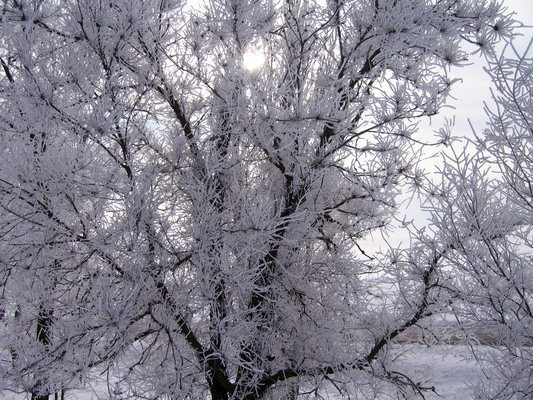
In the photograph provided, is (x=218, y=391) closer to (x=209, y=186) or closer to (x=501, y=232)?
(x=209, y=186)

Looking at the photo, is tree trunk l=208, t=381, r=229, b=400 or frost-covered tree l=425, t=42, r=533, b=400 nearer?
frost-covered tree l=425, t=42, r=533, b=400

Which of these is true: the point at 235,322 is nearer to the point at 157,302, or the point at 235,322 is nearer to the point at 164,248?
the point at 157,302

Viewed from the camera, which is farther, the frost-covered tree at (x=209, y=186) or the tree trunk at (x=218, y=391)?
the tree trunk at (x=218, y=391)

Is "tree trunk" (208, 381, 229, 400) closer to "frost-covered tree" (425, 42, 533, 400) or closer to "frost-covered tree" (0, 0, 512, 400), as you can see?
"frost-covered tree" (0, 0, 512, 400)

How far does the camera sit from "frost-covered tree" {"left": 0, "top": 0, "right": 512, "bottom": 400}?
2965 millimetres

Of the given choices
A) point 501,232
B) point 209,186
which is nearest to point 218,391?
point 209,186

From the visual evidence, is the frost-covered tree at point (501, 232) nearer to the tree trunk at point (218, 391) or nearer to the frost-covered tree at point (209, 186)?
the frost-covered tree at point (209, 186)

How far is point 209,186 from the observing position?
3490mm

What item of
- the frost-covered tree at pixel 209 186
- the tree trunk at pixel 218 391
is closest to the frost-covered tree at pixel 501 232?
the frost-covered tree at pixel 209 186

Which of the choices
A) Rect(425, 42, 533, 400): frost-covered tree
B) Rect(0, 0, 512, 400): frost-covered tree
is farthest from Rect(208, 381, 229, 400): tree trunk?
Rect(425, 42, 533, 400): frost-covered tree

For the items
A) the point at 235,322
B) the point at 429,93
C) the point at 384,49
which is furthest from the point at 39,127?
the point at 429,93

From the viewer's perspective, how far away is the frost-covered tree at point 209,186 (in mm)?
2965

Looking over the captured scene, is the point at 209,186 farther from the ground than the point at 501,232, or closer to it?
farther from the ground

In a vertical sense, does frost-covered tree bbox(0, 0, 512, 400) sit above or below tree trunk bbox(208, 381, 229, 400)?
above
